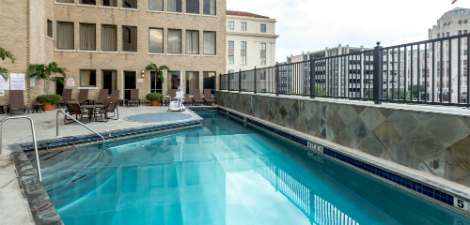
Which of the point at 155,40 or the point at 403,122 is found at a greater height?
the point at 155,40

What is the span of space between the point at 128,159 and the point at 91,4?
17.5m

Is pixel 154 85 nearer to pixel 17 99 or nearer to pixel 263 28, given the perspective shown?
pixel 17 99

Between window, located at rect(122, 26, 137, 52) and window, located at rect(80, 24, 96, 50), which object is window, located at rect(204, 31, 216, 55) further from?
window, located at rect(80, 24, 96, 50)

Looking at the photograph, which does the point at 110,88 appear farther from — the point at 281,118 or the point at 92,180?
the point at 92,180

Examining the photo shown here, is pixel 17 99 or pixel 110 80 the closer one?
pixel 17 99

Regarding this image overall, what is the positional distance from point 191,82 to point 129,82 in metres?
4.40

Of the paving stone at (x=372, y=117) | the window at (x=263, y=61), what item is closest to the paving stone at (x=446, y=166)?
the paving stone at (x=372, y=117)

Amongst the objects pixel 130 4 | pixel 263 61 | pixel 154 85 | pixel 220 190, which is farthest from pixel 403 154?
pixel 263 61

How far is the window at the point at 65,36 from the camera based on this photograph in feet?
62.9

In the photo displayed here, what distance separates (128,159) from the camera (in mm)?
6254

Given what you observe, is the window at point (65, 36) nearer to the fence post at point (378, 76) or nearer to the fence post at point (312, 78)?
the fence post at point (312, 78)

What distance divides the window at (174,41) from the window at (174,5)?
1.51 m

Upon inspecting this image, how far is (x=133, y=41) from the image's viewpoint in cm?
2061

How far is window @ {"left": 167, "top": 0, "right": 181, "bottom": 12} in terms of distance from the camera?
21.3 m
